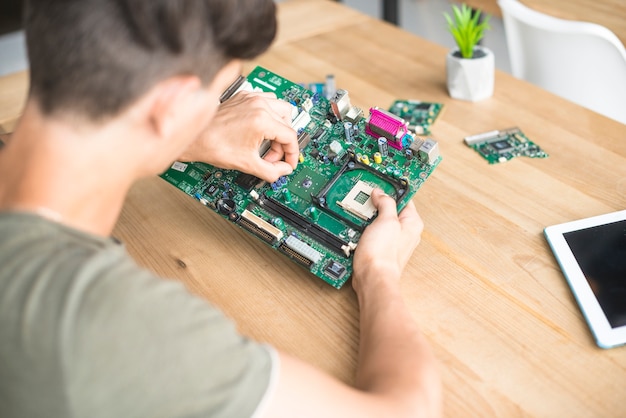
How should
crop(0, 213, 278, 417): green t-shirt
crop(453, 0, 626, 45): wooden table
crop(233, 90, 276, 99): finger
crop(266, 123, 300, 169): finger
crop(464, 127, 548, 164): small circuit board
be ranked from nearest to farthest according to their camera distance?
crop(0, 213, 278, 417): green t-shirt → crop(266, 123, 300, 169): finger → crop(233, 90, 276, 99): finger → crop(464, 127, 548, 164): small circuit board → crop(453, 0, 626, 45): wooden table

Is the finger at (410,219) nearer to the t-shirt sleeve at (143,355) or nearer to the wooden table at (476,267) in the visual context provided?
the wooden table at (476,267)

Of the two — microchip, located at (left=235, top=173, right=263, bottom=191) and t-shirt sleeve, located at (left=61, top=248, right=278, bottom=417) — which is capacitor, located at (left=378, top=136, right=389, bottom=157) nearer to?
microchip, located at (left=235, top=173, right=263, bottom=191)

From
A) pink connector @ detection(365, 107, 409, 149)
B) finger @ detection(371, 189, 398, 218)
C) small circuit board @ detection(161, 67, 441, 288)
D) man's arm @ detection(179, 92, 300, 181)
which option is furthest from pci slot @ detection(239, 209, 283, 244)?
pink connector @ detection(365, 107, 409, 149)

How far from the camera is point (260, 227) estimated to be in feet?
4.34

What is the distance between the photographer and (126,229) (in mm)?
1513

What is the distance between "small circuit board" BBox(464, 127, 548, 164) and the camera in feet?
5.19

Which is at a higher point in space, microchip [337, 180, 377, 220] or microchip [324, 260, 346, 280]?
microchip [337, 180, 377, 220]

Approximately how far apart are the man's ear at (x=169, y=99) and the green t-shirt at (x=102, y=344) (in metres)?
0.24

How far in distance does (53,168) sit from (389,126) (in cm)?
79

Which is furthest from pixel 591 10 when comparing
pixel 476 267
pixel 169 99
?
pixel 169 99

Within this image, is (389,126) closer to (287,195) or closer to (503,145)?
(287,195)

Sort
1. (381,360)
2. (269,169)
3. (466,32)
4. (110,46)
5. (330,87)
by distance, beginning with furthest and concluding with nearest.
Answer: (330,87) < (466,32) < (269,169) < (381,360) < (110,46)

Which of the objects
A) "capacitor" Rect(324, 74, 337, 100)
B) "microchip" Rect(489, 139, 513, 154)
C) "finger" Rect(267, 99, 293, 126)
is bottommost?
"microchip" Rect(489, 139, 513, 154)

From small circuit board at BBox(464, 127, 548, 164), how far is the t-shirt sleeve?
1040 millimetres
